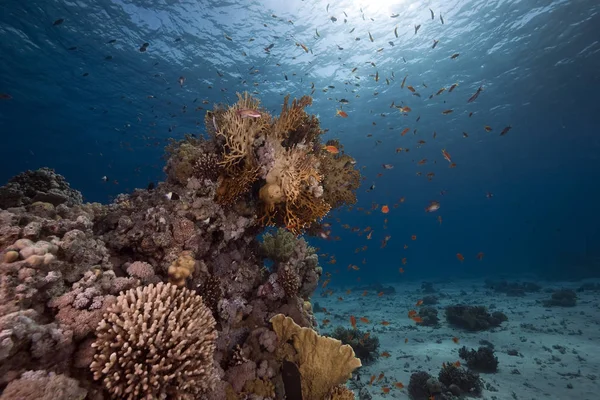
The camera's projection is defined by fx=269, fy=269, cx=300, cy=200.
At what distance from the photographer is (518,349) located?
48.2 ft

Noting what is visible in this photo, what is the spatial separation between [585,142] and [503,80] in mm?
29340

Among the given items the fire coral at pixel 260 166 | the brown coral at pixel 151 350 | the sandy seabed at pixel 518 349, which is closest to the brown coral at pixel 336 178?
the fire coral at pixel 260 166

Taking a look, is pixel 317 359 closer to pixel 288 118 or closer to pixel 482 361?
pixel 288 118

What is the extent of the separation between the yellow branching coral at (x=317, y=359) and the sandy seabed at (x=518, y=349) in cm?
801

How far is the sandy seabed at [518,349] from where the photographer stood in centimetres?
1120

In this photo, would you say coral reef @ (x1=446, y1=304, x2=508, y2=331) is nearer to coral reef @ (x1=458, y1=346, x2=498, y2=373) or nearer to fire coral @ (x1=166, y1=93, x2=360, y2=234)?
coral reef @ (x1=458, y1=346, x2=498, y2=373)

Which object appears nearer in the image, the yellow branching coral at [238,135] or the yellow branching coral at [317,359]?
the yellow branching coral at [317,359]

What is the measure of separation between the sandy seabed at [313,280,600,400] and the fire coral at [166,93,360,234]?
32.4ft

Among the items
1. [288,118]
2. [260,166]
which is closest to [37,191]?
[260,166]

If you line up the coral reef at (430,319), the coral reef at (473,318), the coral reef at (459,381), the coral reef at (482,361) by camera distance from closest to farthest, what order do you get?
the coral reef at (459,381)
the coral reef at (482,361)
the coral reef at (473,318)
the coral reef at (430,319)

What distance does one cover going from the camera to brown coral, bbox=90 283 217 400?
294 centimetres

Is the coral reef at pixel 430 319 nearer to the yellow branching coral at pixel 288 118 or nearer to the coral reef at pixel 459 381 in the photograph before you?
the coral reef at pixel 459 381

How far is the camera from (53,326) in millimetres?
3047

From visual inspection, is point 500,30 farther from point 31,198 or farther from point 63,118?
point 63,118
